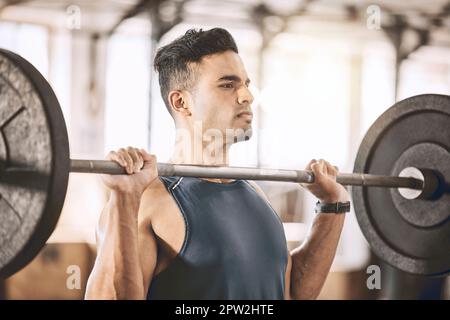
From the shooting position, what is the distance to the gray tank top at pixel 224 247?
1.23 meters

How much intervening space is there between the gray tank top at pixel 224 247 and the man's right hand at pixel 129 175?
0.58 ft

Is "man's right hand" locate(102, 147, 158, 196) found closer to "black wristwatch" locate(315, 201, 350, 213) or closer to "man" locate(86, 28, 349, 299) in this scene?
"man" locate(86, 28, 349, 299)

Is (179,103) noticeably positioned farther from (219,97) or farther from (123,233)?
(123,233)

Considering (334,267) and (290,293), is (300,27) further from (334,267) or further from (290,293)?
(290,293)

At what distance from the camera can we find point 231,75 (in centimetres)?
138

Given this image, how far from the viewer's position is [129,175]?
1.10m

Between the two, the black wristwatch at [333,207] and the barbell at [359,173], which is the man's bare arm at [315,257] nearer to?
the black wristwatch at [333,207]

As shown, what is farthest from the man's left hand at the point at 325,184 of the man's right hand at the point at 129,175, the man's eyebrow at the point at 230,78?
the man's right hand at the point at 129,175

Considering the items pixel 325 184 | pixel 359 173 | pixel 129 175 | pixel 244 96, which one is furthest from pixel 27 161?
pixel 359 173

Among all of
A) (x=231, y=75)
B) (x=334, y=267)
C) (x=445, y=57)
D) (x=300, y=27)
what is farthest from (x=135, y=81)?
(x=445, y=57)

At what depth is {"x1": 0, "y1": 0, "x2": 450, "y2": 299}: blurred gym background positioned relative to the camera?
5.35 feet
